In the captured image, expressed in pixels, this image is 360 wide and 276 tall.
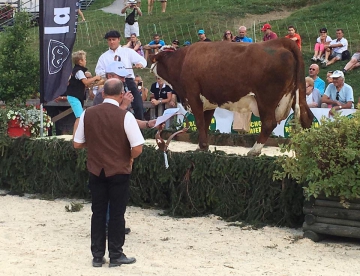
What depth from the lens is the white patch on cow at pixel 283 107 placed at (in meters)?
10.1

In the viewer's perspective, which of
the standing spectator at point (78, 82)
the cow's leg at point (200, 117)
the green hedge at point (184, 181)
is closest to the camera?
the green hedge at point (184, 181)

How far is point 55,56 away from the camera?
12.2 metres

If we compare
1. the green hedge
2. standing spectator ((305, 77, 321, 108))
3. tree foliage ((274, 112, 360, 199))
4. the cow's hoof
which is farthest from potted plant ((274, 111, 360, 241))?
standing spectator ((305, 77, 321, 108))

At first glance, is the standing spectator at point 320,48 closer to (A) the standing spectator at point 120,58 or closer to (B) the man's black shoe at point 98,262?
(A) the standing spectator at point 120,58

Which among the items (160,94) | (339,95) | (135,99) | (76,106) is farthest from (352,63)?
(76,106)

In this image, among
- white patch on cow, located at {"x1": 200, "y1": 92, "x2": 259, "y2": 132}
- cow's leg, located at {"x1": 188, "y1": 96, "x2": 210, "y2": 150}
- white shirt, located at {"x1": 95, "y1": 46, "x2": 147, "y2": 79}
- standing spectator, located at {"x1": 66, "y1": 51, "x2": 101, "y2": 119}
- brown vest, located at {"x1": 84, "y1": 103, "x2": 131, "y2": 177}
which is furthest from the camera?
white shirt, located at {"x1": 95, "y1": 46, "x2": 147, "y2": 79}

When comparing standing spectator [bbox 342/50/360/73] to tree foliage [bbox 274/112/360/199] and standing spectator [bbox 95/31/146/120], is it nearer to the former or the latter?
standing spectator [bbox 95/31/146/120]

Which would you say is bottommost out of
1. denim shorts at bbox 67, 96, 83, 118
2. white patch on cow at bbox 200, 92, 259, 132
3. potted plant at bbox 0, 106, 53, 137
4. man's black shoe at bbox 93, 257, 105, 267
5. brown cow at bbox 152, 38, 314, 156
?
man's black shoe at bbox 93, 257, 105, 267

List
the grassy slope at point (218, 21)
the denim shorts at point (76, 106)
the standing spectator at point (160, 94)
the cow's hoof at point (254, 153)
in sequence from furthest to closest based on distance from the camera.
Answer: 1. the grassy slope at point (218, 21)
2. the standing spectator at point (160, 94)
3. the denim shorts at point (76, 106)
4. the cow's hoof at point (254, 153)

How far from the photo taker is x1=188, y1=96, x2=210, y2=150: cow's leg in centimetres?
1071

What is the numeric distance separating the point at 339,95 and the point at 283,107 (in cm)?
367

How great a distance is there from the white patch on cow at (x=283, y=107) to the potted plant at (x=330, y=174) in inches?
67.0

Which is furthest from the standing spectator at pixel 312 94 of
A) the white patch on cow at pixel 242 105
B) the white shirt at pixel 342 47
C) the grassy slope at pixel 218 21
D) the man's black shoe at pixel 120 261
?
the man's black shoe at pixel 120 261

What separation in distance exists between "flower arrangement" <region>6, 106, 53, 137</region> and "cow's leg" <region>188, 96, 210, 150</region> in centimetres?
326
